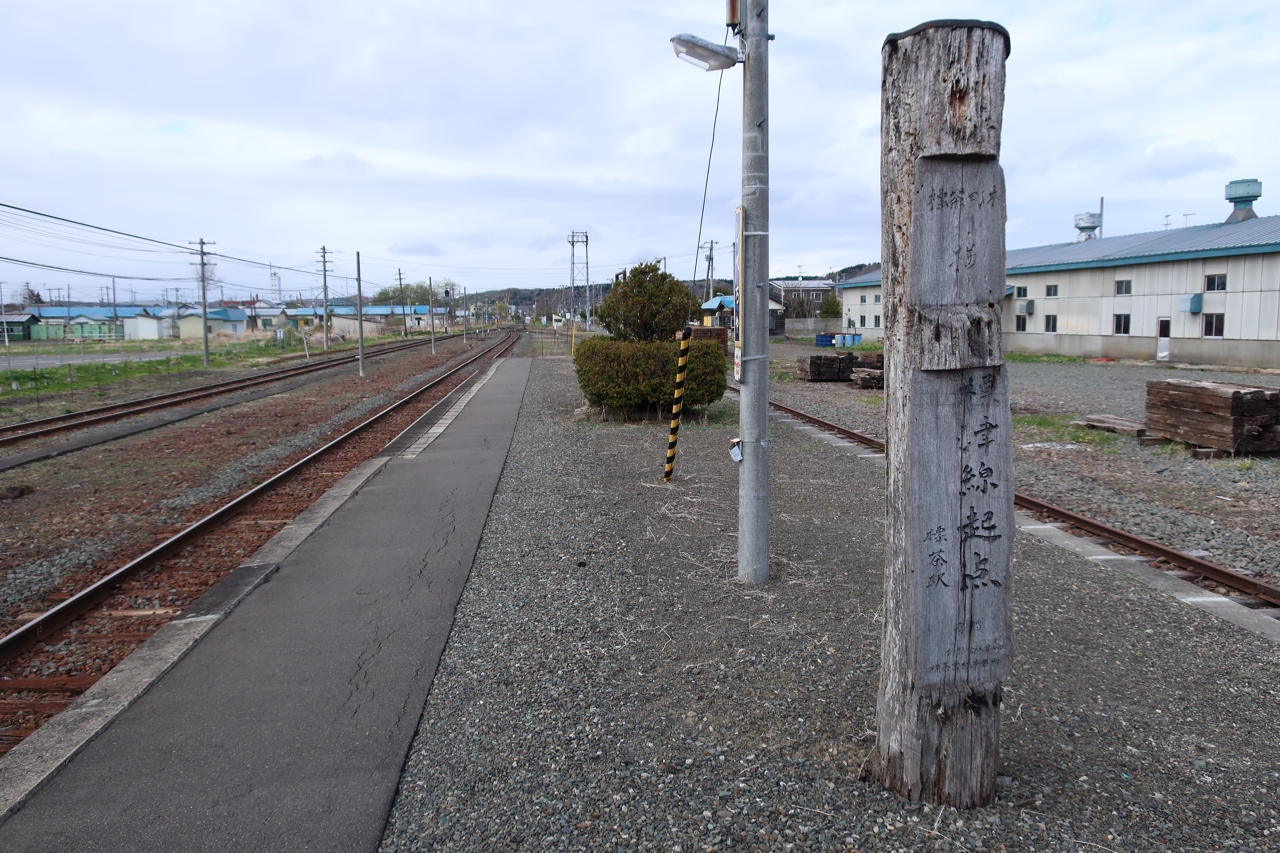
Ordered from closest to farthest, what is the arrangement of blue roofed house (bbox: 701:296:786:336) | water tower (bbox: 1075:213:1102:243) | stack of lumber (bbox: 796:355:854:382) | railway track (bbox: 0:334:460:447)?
1. railway track (bbox: 0:334:460:447)
2. stack of lumber (bbox: 796:355:854:382)
3. blue roofed house (bbox: 701:296:786:336)
4. water tower (bbox: 1075:213:1102:243)

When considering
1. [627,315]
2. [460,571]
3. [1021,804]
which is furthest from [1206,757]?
[627,315]

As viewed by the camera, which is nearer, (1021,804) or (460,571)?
(1021,804)

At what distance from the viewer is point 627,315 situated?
16734 millimetres

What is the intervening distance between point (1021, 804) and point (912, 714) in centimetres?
55

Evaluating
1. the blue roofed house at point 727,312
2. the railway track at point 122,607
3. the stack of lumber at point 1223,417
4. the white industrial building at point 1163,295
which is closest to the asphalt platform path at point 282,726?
the railway track at point 122,607

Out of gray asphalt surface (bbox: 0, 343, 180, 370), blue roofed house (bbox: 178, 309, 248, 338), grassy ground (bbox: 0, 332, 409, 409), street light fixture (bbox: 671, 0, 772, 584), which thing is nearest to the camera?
street light fixture (bbox: 671, 0, 772, 584)

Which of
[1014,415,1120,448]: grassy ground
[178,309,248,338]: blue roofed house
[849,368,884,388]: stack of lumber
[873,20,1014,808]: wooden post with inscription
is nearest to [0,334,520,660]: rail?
[873,20,1014,808]: wooden post with inscription

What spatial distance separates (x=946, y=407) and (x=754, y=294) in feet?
9.79

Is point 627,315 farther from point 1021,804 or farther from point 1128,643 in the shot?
point 1021,804

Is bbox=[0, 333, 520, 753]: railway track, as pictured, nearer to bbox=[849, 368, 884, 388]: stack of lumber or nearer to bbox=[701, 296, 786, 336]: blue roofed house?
bbox=[849, 368, 884, 388]: stack of lumber

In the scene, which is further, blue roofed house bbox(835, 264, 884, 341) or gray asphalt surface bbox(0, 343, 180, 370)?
blue roofed house bbox(835, 264, 884, 341)

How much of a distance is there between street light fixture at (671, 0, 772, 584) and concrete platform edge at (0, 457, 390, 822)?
373cm

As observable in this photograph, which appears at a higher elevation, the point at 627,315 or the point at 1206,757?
the point at 627,315

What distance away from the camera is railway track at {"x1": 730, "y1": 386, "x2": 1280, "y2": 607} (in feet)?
19.0
